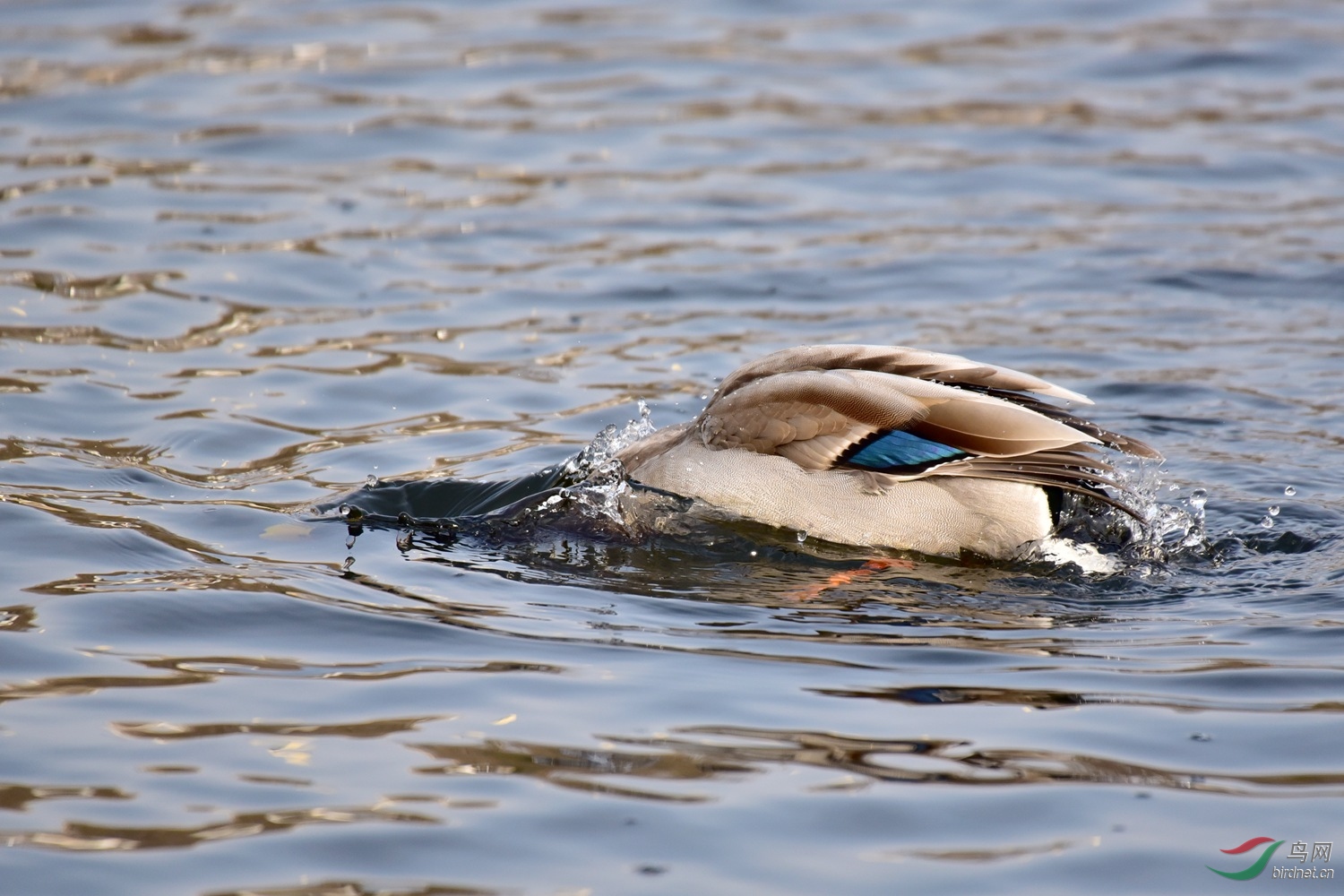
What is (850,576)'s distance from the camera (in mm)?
6352

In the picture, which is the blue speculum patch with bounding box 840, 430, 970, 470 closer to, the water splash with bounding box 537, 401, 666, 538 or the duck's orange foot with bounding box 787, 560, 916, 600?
the duck's orange foot with bounding box 787, 560, 916, 600

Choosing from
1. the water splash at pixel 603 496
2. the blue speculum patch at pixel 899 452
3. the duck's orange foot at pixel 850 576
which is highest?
the blue speculum patch at pixel 899 452

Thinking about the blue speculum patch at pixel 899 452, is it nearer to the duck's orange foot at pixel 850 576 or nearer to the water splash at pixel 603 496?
the duck's orange foot at pixel 850 576

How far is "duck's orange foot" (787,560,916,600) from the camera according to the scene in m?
6.15

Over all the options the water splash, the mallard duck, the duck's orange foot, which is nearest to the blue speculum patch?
the mallard duck

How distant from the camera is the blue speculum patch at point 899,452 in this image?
631cm

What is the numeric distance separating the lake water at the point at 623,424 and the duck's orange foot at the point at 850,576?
46 millimetres

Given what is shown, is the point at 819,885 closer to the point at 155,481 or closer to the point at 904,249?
the point at 155,481

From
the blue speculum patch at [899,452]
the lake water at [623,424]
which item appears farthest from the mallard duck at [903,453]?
the lake water at [623,424]

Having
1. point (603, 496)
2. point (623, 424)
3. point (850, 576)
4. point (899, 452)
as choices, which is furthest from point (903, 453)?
point (623, 424)

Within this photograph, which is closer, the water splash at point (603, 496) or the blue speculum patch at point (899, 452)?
the blue speculum patch at point (899, 452)

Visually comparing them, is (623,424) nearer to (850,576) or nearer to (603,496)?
(603,496)

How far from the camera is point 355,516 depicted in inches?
271

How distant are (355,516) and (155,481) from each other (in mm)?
1148
